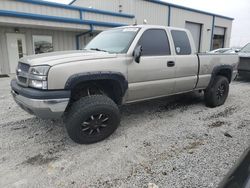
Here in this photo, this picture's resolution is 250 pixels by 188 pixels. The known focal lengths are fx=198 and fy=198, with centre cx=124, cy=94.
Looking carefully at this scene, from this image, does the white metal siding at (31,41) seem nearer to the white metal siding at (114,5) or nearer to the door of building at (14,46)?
the door of building at (14,46)

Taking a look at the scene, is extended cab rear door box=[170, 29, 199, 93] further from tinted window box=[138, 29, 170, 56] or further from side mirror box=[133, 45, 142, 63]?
side mirror box=[133, 45, 142, 63]

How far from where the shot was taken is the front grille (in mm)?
2992

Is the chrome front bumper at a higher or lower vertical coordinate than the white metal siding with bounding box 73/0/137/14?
lower

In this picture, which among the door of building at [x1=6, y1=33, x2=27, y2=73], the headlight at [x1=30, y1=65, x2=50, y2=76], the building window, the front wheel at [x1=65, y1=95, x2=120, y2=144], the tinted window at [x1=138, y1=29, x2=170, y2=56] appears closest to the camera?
the headlight at [x1=30, y1=65, x2=50, y2=76]

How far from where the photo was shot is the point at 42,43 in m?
12.4

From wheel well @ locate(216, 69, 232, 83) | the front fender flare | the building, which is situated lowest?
wheel well @ locate(216, 69, 232, 83)

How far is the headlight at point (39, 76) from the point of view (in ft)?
8.87

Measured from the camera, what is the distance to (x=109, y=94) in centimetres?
358

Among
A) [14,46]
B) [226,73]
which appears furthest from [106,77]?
[14,46]

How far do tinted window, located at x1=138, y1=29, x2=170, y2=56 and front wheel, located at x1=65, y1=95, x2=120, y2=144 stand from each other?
127cm

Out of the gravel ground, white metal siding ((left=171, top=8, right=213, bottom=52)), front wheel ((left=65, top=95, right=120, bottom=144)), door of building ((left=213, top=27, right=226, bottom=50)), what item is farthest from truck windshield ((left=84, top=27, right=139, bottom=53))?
door of building ((left=213, top=27, right=226, bottom=50))

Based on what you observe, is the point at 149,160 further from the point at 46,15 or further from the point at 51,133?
the point at 46,15

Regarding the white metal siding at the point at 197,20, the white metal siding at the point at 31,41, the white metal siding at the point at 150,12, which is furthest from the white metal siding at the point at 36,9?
the white metal siding at the point at 197,20

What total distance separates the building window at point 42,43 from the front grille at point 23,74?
9.93 meters
